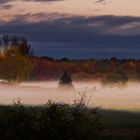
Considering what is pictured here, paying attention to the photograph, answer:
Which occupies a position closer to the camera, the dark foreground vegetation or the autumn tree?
the dark foreground vegetation

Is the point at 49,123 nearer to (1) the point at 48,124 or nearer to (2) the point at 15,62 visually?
(1) the point at 48,124

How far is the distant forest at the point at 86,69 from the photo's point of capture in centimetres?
10906

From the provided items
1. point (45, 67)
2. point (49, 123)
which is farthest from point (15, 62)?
point (49, 123)

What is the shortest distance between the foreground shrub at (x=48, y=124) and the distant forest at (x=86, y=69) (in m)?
81.8

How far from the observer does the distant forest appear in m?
109

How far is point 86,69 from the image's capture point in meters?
122

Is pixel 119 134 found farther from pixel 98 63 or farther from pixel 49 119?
pixel 98 63

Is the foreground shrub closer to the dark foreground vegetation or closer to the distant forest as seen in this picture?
the dark foreground vegetation

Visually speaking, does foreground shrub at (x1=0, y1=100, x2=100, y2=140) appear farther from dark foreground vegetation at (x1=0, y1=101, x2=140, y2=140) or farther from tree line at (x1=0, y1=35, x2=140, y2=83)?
tree line at (x1=0, y1=35, x2=140, y2=83)

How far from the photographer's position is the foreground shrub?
16594mm

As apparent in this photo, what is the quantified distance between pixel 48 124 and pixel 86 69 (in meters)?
105

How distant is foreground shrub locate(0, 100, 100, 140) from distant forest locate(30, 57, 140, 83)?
81839 millimetres

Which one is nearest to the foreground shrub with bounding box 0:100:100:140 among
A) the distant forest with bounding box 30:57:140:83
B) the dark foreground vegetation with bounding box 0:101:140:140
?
the dark foreground vegetation with bounding box 0:101:140:140

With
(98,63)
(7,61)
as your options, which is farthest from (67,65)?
(7,61)
